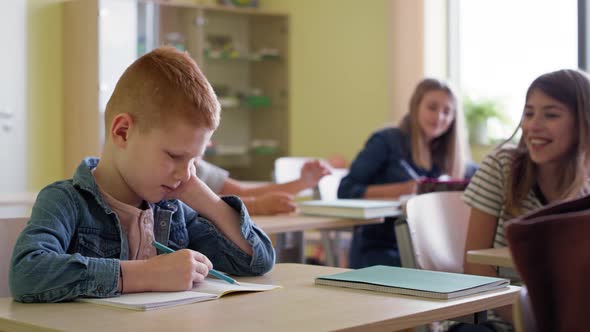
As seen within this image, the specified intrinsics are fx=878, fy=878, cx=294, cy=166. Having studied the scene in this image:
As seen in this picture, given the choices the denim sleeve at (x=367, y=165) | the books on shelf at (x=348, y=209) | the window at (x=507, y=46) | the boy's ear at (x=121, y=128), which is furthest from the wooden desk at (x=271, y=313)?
the window at (x=507, y=46)

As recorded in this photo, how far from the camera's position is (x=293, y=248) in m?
3.60

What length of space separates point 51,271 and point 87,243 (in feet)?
0.52

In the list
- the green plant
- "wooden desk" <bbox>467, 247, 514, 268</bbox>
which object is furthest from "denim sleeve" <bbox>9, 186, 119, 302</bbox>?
the green plant

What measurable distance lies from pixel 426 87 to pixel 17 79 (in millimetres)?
2866

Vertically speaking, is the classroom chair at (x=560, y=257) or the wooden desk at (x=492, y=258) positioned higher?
the classroom chair at (x=560, y=257)

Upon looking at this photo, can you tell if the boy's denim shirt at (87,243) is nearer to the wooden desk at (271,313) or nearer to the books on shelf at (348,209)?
the wooden desk at (271,313)

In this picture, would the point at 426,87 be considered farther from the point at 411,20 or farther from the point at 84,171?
the point at 84,171

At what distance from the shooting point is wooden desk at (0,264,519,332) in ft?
4.17

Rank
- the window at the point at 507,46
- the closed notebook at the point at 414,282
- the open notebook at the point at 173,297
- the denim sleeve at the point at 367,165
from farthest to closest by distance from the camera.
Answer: the window at the point at 507,46 < the denim sleeve at the point at 367,165 < the closed notebook at the point at 414,282 < the open notebook at the point at 173,297

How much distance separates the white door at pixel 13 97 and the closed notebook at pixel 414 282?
452 cm

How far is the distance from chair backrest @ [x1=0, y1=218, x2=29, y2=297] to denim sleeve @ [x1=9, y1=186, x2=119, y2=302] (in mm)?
307

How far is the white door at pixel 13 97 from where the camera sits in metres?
5.78

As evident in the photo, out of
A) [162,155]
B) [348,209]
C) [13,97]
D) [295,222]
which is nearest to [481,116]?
[348,209]

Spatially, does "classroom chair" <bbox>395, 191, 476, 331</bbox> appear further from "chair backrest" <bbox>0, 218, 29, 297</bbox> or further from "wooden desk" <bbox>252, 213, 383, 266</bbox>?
"chair backrest" <bbox>0, 218, 29, 297</bbox>
